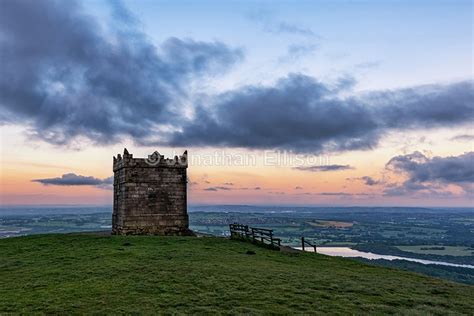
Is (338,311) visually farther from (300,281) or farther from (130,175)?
(130,175)

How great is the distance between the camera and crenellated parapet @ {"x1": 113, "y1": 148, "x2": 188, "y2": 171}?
37312mm

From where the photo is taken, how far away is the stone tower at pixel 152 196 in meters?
36.7

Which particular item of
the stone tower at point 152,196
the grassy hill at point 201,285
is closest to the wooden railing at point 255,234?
the stone tower at point 152,196

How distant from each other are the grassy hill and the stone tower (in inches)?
445

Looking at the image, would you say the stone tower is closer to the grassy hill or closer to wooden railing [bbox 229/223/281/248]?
wooden railing [bbox 229/223/281/248]

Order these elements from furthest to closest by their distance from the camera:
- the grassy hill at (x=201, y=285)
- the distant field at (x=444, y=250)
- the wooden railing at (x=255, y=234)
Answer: the distant field at (x=444, y=250)
the wooden railing at (x=255, y=234)
the grassy hill at (x=201, y=285)

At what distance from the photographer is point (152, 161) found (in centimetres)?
3800

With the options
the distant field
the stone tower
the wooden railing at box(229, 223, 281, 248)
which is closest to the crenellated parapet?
the stone tower

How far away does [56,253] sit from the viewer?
24.4m

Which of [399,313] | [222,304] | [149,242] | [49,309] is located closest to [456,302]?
[399,313]

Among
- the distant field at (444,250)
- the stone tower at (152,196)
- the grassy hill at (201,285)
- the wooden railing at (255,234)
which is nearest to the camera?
the grassy hill at (201,285)

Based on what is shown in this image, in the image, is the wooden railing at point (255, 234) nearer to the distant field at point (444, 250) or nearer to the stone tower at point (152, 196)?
the stone tower at point (152, 196)

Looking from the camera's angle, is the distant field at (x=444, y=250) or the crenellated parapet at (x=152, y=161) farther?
the distant field at (x=444, y=250)

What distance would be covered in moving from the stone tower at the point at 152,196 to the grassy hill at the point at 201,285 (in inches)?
445
